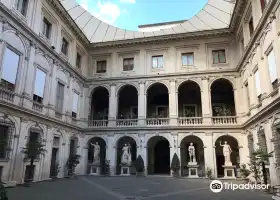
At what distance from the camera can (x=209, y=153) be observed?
1958 cm

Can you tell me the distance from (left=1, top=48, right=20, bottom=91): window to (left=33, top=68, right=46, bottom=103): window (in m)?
2.03

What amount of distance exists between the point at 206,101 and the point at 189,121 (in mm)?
2352

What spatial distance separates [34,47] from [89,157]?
12046mm

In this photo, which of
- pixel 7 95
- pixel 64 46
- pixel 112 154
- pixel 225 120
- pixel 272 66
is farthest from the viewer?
pixel 112 154

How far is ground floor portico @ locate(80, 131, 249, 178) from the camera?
1955cm

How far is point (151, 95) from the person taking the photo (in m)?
25.8

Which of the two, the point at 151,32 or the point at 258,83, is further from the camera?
the point at 151,32

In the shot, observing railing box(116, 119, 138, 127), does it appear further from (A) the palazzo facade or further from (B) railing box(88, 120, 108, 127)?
(B) railing box(88, 120, 108, 127)

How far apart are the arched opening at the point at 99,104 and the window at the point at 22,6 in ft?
36.0

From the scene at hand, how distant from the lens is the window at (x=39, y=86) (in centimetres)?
1575

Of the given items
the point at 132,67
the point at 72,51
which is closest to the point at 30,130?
the point at 72,51

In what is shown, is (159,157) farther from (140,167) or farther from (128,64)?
(128,64)

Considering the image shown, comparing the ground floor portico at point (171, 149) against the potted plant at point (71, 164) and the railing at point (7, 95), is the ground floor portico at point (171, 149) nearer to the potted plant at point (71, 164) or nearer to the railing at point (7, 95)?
the potted plant at point (71, 164)

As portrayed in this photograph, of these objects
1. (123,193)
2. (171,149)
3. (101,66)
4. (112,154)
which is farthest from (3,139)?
(101,66)
